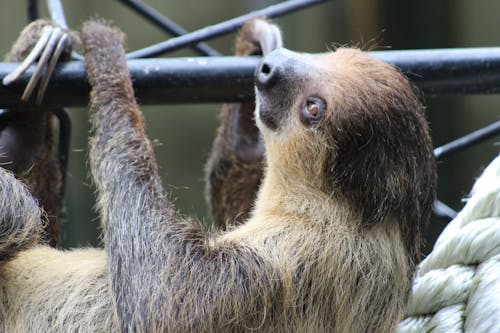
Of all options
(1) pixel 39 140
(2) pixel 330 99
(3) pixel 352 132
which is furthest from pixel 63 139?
(3) pixel 352 132

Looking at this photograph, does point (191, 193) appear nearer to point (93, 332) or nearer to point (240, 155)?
point (240, 155)

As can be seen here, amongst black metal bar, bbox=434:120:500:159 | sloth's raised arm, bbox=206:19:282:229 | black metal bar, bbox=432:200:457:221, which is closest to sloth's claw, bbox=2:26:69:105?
sloth's raised arm, bbox=206:19:282:229

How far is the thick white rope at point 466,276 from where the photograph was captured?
11.0 feet

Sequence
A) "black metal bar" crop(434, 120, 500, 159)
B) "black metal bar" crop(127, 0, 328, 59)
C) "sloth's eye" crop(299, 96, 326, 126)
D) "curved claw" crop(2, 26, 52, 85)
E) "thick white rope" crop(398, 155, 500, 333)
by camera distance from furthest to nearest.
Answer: "black metal bar" crop(434, 120, 500, 159) → "black metal bar" crop(127, 0, 328, 59) → "sloth's eye" crop(299, 96, 326, 126) → "curved claw" crop(2, 26, 52, 85) → "thick white rope" crop(398, 155, 500, 333)

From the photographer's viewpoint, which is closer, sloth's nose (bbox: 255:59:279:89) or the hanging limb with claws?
sloth's nose (bbox: 255:59:279:89)

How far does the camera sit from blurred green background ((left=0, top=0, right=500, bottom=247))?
9.76 m

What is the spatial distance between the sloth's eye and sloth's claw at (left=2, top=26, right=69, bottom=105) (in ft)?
3.46

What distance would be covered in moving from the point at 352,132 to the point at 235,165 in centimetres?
178

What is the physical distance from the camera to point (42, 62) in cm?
357

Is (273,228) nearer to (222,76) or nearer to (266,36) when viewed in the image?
(222,76)

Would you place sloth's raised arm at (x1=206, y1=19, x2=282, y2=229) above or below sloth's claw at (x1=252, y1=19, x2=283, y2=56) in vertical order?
below

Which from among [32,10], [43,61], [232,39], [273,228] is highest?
[32,10]

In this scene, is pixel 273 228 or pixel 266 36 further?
pixel 266 36

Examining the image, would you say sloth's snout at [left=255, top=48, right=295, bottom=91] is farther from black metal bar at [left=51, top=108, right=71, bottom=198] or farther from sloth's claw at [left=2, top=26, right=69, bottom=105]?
black metal bar at [left=51, top=108, right=71, bottom=198]
